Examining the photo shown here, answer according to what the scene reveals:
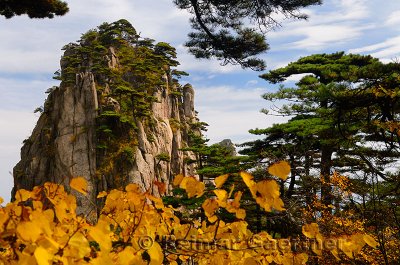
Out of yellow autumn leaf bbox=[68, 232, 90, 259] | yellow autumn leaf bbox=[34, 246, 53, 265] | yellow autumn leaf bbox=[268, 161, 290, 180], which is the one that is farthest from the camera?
yellow autumn leaf bbox=[268, 161, 290, 180]

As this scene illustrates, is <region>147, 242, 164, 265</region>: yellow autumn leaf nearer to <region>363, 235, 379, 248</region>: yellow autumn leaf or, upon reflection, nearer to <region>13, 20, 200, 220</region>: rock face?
<region>363, 235, 379, 248</region>: yellow autumn leaf

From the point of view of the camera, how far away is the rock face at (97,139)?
20969 mm

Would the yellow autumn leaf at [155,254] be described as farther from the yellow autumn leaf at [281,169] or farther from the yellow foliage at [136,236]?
the yellow autumn leaf at [281,169]

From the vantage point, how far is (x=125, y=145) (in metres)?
21.5

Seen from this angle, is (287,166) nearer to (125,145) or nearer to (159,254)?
(159,254)

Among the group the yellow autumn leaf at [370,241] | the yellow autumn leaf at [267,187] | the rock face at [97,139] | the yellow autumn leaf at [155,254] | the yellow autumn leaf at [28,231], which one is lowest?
the yellow autumn leaf at [370,241]

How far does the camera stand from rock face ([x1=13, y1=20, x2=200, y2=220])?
20969 mm

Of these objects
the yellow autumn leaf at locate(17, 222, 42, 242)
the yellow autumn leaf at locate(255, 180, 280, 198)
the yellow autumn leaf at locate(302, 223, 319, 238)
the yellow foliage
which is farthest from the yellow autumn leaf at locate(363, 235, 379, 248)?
the yellow autumn leaf at locate(17, 222, 42, 242)

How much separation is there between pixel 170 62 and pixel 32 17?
23874 millimetres

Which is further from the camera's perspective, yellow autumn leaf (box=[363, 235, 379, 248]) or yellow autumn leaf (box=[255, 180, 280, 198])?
yellow autumn leaf (box=[363, 235, 379, 248])

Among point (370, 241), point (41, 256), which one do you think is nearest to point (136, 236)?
point (41, 256)

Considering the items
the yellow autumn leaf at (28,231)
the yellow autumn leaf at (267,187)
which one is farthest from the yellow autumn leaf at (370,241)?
the yellow autumn leaf at (28,231)

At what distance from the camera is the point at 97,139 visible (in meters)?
21.7

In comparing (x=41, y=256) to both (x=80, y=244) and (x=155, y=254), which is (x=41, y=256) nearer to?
(x=80, y=244)
